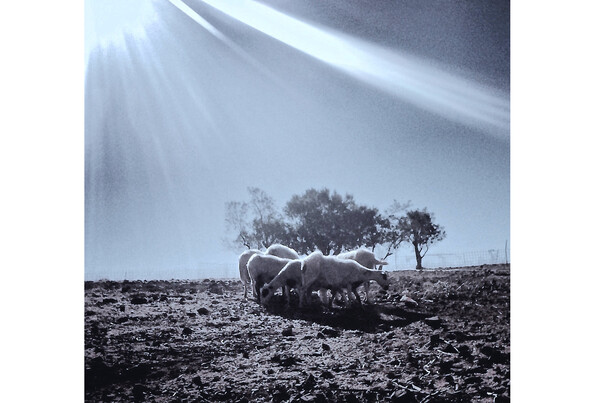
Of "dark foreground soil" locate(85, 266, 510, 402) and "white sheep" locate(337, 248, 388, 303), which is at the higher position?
"white sheep" locate(337, 248, 388, 303)

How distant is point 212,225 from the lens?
17.3 ft

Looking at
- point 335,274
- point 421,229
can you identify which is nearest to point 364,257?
point 335,274

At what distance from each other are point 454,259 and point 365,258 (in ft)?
2.68

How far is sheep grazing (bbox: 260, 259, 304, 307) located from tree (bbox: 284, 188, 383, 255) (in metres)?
0.34

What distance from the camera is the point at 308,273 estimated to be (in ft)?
18.1

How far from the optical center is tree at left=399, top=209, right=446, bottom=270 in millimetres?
4992

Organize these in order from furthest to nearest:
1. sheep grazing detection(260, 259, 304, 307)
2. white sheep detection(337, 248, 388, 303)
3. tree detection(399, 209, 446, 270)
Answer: sheep grazing detection(260, 259, 304, 307) → white sheep detection(337, 248, 388, 303) → tree detection(399, 209, 446, 270)

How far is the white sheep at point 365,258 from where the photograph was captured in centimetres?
536

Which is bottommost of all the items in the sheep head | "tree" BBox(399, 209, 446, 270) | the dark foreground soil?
the dark foreground soil

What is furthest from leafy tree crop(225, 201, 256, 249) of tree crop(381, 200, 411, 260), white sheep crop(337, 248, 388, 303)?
tree crop(381, 200, 411, 260)

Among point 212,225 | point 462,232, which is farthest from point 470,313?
point 212,225

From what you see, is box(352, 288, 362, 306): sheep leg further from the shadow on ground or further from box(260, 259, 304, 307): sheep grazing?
box(260, 259, 304, 307): sheep grazing
